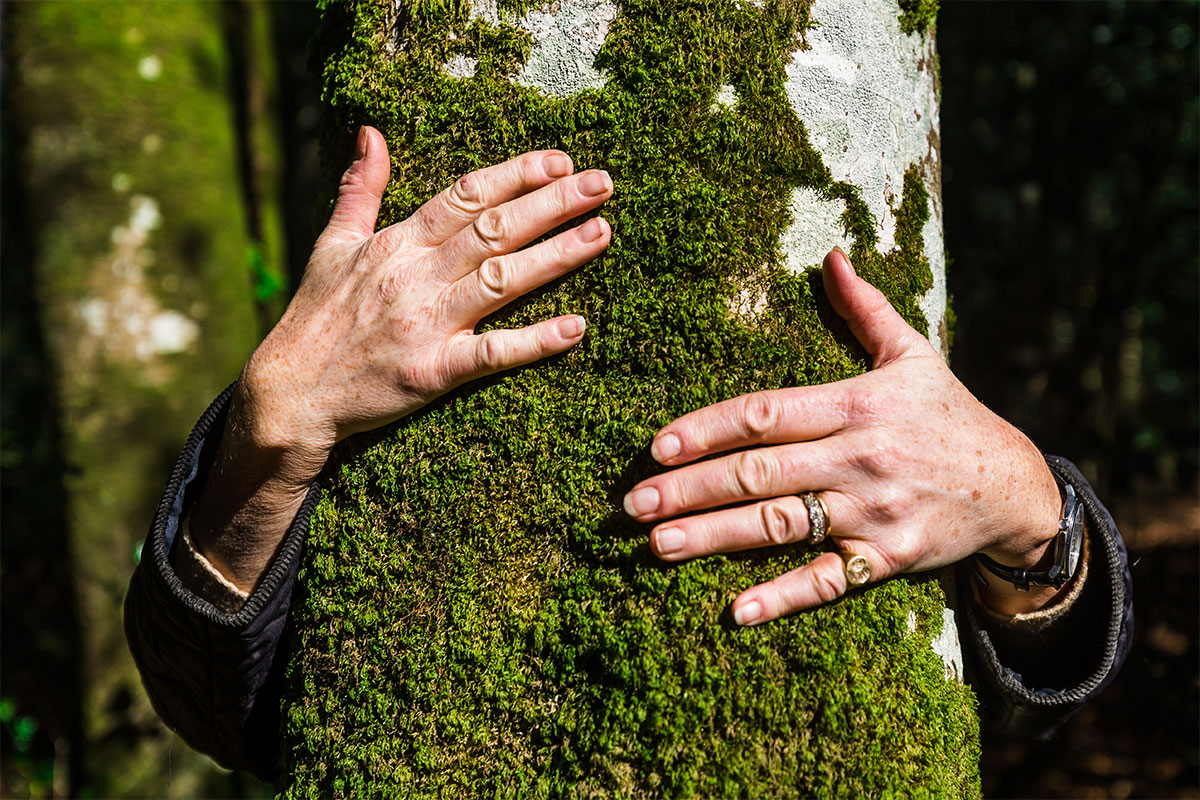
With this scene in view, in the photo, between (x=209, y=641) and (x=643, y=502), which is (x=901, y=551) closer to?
(x=643, y=502)

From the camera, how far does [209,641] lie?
163cm

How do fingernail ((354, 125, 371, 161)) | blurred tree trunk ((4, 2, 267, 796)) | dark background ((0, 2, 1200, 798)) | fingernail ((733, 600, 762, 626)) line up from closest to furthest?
fingernail ((733, 600, 762, 626)), fingernail ((354, 125, 371, 161)), blurred tree trunk ((4, 2, 267, 796)), dark background ((0, 2, 1200, 798))

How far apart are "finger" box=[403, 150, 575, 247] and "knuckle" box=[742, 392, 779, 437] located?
0.59 m

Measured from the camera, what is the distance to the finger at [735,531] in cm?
134

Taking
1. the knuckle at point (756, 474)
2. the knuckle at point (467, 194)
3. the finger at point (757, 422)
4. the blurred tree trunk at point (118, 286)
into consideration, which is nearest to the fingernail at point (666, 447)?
the finger at point (757, 422)

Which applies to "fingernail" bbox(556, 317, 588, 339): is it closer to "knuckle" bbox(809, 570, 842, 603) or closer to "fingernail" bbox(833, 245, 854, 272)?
"fingernail" bbox(833, 245, 854, 272)

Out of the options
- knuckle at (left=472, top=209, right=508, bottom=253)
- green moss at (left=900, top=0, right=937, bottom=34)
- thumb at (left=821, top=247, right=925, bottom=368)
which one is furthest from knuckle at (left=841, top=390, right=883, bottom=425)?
green moss at (left=900, top=0, right=937, bottom=34)

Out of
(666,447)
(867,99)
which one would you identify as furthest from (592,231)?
(867,99)

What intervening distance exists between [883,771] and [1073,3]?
6.59 m

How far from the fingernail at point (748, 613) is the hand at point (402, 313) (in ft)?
1.94

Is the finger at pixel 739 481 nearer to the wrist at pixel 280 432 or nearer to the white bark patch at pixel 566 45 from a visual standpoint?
the wrist at pixel 280 432

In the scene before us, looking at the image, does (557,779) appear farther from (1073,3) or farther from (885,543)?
(1073,3)

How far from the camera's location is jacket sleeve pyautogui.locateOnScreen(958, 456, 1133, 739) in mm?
1714

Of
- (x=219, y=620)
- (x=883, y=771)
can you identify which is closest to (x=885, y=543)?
(x=883, y=771)
